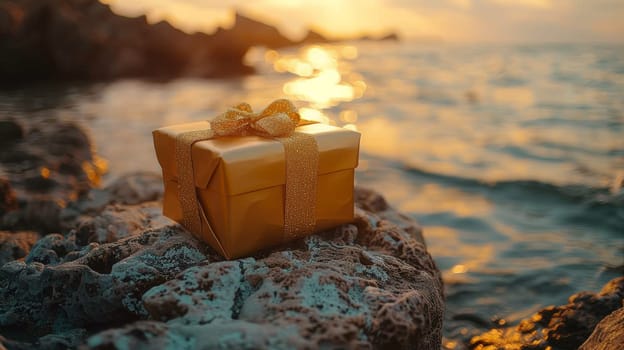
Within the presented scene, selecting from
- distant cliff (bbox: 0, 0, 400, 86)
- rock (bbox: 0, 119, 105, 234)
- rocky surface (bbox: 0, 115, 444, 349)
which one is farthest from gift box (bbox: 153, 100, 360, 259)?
distant cliff (bbox: 0, 0, 400, 86)

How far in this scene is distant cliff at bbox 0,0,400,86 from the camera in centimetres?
1845

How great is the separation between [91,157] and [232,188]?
18.8ft

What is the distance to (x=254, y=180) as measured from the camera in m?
1.84

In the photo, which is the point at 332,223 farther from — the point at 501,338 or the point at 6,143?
the point at 6,143

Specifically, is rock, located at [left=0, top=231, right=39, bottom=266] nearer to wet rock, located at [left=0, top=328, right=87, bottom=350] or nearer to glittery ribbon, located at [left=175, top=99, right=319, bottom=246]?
wet rock, located at [left=0, top=328, right=87, bottom=350]

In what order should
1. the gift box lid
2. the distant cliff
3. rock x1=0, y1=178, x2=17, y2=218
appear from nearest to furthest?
the gift box lid < rock x1=0, y1=178, x2=17, y2=218 < the distant cliff

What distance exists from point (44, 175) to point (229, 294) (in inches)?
171

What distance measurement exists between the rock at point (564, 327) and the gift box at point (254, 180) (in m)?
1.63

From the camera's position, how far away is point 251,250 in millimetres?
1998

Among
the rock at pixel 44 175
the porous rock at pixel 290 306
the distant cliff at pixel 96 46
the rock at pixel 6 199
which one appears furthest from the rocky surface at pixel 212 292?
the distant cliff at pixel 96 46

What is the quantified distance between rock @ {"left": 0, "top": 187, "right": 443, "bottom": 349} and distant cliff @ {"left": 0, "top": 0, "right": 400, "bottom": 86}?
59.6 feet

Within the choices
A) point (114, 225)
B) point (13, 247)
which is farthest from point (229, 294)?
point (13, 247)

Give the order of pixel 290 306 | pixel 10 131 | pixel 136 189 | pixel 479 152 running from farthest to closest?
pixel 479 152
pixel 10 131
pixel 136 189
pixel 290 306

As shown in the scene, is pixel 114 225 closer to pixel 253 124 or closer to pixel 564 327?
pixel 253 124
